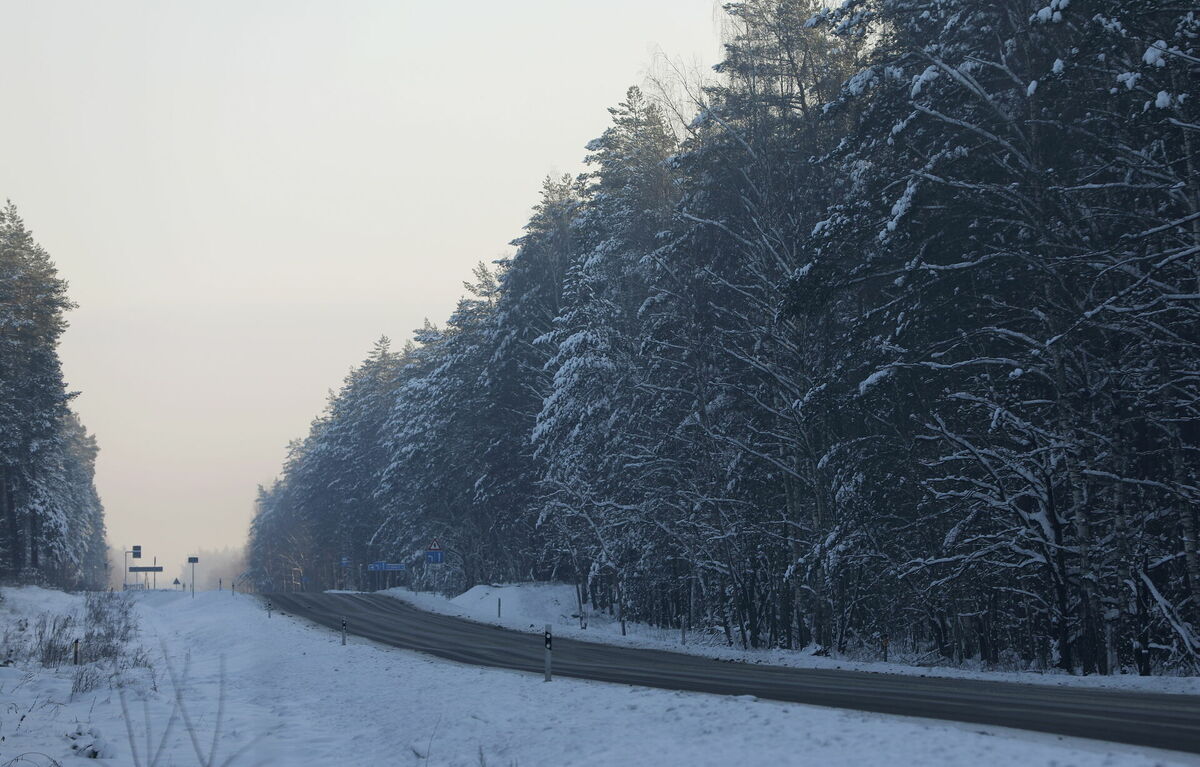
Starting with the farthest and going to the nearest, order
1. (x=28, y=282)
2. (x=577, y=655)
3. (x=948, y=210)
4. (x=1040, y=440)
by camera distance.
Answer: (x=28, y=282)
(x=577, y=655)
(x=948, y=210)
(x=1040, y=440)

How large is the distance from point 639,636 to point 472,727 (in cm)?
1965

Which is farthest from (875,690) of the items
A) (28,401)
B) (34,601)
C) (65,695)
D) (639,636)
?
(28,401)

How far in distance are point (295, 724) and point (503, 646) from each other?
13.2m

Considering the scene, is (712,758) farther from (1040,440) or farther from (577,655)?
(577,655)

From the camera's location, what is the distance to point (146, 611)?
5350cm

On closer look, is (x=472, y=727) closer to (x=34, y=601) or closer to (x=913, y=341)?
(x=913, y=341)

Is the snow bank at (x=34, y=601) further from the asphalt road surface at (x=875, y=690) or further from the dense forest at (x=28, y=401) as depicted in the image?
the asphalt road surface at (x=875, y=690)

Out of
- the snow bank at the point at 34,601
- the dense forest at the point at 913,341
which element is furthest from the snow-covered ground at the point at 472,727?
the snow bank at the point at 34,601

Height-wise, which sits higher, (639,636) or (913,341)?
(913,341)

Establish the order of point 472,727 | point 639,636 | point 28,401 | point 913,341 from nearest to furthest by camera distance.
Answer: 1. point 472,727
2. point 913,341
3. point 639,636
4. point 28,401

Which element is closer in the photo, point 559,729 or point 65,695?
point 559,729

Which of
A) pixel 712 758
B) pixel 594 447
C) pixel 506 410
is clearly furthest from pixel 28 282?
pixel 712 758

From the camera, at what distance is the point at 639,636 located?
105 feet

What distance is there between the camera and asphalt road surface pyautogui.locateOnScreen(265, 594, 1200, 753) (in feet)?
31.6
